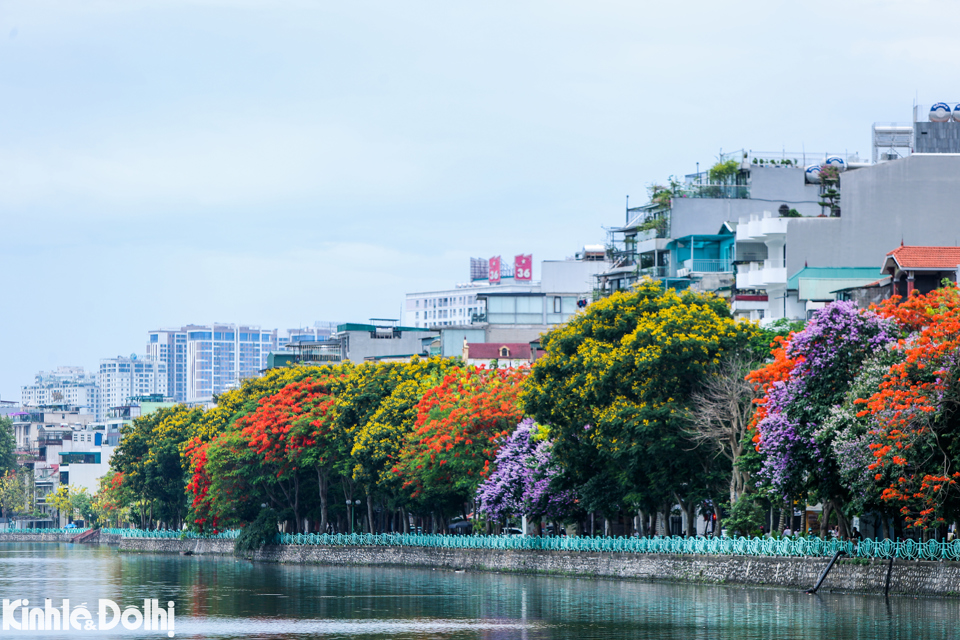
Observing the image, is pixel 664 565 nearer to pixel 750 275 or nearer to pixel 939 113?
pixel 750 275

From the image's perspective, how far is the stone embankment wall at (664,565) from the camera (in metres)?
54.1

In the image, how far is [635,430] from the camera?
68.8 metres

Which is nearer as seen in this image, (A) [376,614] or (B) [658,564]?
(A) [376,614]

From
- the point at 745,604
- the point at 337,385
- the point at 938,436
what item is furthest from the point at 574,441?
the point at 337,385

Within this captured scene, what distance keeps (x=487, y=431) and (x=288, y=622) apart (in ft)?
117

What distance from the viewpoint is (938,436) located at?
50375 millimetres

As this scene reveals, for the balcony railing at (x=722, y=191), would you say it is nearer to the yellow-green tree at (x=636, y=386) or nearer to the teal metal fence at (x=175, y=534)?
the yellow-green tree at (x=636, y=386)

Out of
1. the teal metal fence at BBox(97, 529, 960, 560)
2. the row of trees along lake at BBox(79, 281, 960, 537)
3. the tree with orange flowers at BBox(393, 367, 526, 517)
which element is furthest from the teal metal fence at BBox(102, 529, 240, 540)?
the tree with orange flowers at BBox(393, 367, 526, 517)

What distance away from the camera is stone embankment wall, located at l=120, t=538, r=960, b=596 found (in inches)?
2130

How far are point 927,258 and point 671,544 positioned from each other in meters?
16.9

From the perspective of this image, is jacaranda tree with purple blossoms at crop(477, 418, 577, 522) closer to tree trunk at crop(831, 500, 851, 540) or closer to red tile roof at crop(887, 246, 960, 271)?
red tile roof at crop(887, 246, 960, 271)

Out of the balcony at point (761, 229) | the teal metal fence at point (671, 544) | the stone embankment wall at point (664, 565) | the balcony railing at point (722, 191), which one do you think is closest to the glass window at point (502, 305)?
the balcony railing at point (722, 191)

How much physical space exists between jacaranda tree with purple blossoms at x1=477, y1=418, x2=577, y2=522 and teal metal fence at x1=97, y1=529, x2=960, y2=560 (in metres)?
2.02

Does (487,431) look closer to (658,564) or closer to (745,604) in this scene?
(658,564)
